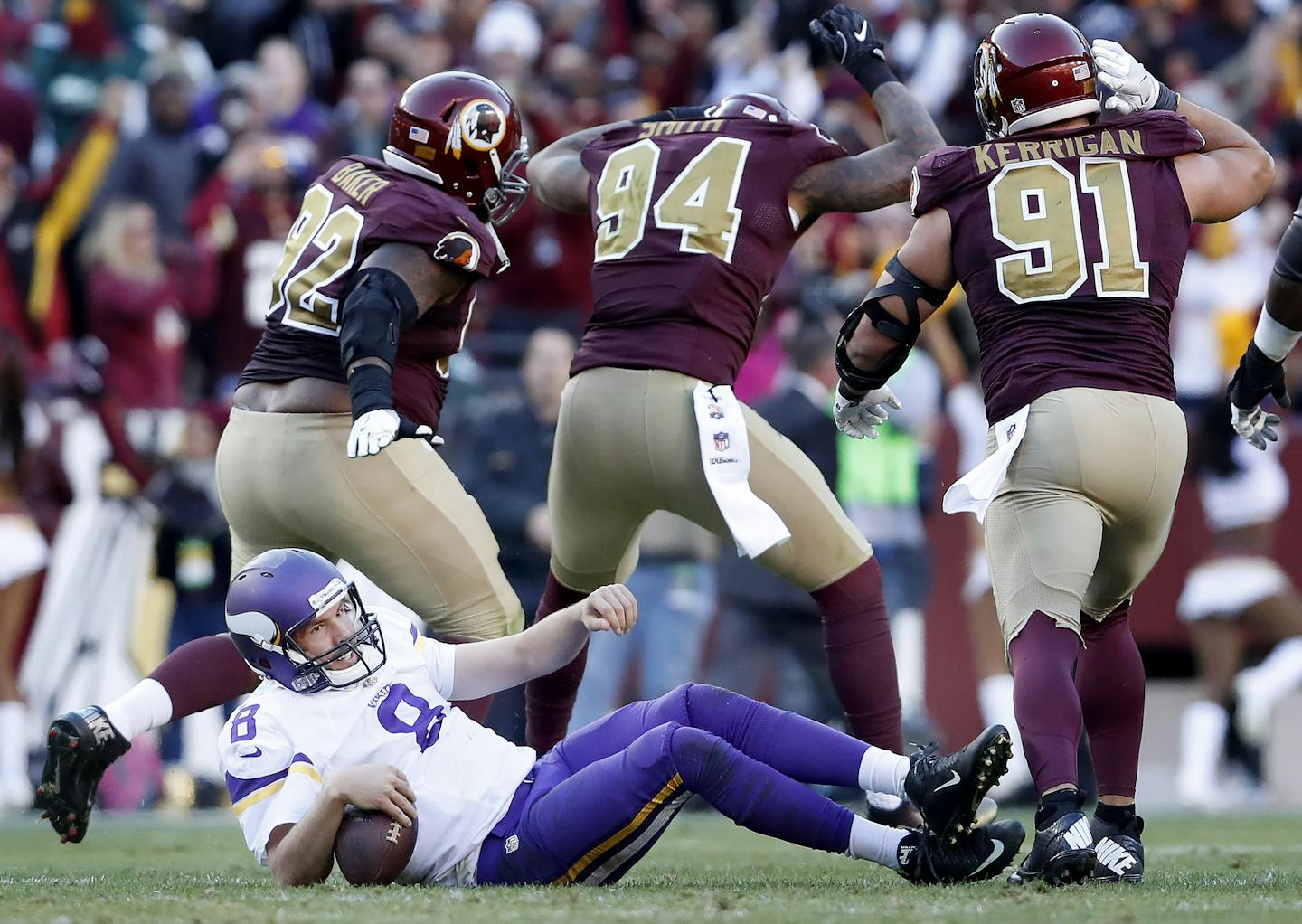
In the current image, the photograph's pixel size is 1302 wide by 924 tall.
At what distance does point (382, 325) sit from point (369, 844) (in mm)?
1371

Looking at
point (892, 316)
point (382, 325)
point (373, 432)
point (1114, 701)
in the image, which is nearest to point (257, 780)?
point (373, 432)

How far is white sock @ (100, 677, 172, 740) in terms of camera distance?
5098mm

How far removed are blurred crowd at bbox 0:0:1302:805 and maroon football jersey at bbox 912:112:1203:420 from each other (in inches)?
153

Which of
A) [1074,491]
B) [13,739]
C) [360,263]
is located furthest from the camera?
[13,739]

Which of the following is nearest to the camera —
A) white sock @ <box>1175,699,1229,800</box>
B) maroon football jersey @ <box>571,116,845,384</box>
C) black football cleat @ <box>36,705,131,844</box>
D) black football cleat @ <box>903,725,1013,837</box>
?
black football cleat @ <box>903,725,1013,837</box>

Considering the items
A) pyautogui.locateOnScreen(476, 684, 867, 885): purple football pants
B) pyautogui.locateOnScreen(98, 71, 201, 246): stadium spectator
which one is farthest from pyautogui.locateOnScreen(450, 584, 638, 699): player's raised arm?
pyautogui.locateOnScreen(98, 71, 201, 246): stadium spectator

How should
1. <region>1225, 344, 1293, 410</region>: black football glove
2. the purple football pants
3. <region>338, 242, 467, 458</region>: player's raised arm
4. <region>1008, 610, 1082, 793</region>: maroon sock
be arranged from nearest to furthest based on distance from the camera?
the purple football pants < <region>1008, 610, 1082, 793</region>: maroon sock < <region>338, 242, 467, 458</region>: player's raised arm < <region>1225, 344, 1293, 410</region>: black football glove

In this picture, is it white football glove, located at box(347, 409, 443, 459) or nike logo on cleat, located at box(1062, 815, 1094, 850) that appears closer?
nike logo on cleat, located at box(1062, 815, 1094, 850)

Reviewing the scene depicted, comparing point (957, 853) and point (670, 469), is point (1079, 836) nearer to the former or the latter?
point (957, 853)

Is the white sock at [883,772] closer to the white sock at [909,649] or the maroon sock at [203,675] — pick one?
the maroon sock at [203,675]

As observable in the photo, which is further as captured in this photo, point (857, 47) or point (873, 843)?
point (857, 47)

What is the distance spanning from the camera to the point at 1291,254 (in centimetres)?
479

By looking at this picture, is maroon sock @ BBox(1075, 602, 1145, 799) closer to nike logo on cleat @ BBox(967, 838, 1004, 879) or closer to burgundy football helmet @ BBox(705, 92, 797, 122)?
nike logo on cleat @ BBox(967, 838, 1004, 879)

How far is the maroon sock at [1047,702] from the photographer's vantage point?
4.40 m
